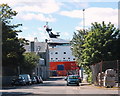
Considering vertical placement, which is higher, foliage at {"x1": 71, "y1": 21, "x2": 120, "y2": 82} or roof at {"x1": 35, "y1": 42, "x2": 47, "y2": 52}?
roof at {"x1": 35, "y1": 42, "x2": 47, "y2": 52}

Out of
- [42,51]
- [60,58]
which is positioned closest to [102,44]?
[42,51]

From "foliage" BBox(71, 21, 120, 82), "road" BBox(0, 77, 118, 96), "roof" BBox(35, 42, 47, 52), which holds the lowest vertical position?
"road" BBox(0, 77, 118, 96)

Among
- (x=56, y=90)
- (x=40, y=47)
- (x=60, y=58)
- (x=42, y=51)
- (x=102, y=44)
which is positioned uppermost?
(x=40, y=47)

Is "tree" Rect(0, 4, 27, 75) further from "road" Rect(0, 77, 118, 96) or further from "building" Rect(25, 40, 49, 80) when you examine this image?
"building" Rect(25, 40, 49, 80)

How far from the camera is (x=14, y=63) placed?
173 feet

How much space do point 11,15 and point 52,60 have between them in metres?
87.2

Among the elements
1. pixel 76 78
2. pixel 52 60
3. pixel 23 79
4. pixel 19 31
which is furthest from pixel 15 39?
pixel 52 60

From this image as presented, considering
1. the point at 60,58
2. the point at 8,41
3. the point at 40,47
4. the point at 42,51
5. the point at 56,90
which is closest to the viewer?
the point at 56,90

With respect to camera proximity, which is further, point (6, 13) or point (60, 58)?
point (60, 58)

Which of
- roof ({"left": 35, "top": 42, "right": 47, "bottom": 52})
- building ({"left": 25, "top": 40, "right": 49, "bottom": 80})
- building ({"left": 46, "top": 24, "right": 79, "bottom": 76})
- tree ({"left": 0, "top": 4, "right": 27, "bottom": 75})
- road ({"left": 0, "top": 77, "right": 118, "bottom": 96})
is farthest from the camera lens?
building ({"left": 46, "top": 24, "right": 79, "bottom": 76})

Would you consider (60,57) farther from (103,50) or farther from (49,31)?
(103,50)

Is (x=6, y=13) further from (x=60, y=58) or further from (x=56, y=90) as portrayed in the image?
(x=60, y=58)

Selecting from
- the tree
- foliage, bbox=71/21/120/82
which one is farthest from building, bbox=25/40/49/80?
foliage, bbox=71/21/120/82

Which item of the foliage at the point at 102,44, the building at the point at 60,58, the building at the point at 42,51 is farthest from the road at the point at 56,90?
the building at the point at 60,58
